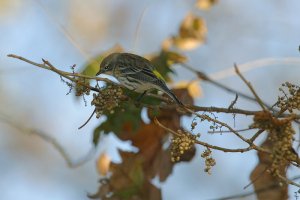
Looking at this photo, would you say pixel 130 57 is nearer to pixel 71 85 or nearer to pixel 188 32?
pixel 188 32

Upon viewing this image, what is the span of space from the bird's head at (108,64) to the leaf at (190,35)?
722 mm

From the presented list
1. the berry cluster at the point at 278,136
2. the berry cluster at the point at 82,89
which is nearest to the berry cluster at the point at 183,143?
the berry cluster at the point at 278,136

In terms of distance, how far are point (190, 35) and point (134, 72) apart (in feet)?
2.62

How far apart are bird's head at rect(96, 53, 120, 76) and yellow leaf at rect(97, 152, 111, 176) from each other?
A: 94cm

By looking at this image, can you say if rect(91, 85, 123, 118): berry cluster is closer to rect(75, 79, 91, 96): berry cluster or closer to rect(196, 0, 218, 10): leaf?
rect(75, 79, 91, 96): berry cluster

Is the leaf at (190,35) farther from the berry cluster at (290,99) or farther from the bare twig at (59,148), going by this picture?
the berry cluster at (290,99)

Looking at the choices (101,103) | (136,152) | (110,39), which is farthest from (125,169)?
(110,39)

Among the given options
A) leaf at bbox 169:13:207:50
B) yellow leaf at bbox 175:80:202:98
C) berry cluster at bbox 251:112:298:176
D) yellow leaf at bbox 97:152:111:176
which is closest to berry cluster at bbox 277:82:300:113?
berry cluster at bbox 251:112:298:176

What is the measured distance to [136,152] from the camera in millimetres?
6230

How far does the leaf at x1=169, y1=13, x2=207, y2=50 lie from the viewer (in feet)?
21.8

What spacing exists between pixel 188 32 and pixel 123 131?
1.40m

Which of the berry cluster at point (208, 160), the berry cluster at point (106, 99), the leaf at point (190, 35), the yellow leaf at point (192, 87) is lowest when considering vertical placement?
the berry cluster at point (208, 160)

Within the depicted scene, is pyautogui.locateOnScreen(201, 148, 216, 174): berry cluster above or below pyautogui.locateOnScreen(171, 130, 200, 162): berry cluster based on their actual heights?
below

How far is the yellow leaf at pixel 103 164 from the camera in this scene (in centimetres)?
632
